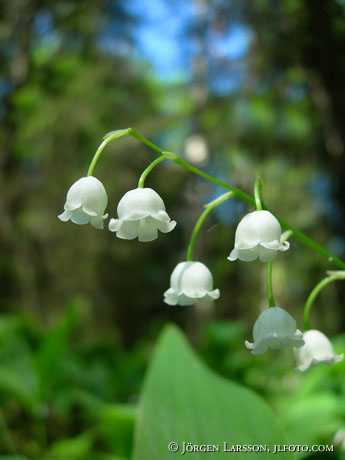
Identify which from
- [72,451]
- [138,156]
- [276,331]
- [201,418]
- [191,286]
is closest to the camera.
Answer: [201,418]

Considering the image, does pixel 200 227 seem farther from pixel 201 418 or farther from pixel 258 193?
pixel 201 418

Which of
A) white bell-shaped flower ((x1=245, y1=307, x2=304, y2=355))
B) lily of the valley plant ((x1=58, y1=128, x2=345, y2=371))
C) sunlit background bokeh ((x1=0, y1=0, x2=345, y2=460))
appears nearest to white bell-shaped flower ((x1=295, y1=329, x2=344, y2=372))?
lily of the valley plant ((x1=58, y1=128, x2=345, y2=371))

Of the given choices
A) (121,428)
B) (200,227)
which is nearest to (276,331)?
(200,227)

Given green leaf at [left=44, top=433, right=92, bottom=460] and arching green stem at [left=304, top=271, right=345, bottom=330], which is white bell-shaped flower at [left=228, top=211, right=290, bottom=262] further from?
green leaf at [left=44, top=433, right=92, bottom=460]

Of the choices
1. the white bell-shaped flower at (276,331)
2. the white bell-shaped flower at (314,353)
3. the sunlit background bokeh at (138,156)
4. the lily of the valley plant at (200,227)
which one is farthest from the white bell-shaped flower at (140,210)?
the sunlit background bokeh at (138,156)

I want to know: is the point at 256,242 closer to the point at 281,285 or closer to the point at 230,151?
the point at 230,151

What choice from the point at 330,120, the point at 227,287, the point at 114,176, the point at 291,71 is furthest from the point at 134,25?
the point at 227,287

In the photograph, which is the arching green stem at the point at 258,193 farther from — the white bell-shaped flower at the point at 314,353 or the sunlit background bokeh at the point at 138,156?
the sunlit background bokeh at the point at 138,156
